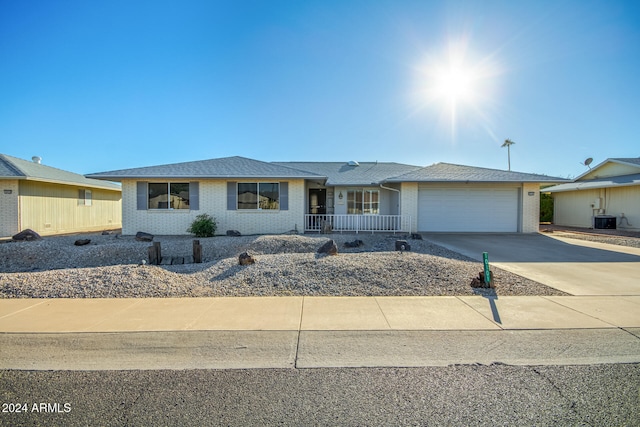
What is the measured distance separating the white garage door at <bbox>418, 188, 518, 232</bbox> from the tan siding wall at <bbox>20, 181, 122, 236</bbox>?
19149 millimetres

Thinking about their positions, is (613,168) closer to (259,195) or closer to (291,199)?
(291,199)

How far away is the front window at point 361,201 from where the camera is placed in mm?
17812

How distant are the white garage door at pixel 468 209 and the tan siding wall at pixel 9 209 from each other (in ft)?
63.1

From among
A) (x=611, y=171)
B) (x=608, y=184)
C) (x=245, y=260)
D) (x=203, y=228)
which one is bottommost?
(x=245, y=260)

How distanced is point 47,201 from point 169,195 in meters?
7.59

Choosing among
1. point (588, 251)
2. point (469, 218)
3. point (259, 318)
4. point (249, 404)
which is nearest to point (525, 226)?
point (469, 218)

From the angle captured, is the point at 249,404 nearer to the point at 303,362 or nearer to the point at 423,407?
the point at 303,362

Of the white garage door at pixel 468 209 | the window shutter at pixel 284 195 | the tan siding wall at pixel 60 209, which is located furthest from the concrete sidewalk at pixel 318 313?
the tan siding wall at pixel 60 209

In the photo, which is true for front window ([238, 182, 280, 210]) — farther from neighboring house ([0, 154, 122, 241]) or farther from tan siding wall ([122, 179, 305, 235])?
neighboring house ([0, 154, 122, 241])

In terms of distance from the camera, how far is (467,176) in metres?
15.4

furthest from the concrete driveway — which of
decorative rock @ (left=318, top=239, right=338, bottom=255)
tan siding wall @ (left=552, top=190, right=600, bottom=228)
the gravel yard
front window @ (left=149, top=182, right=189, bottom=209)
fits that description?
front window @ (left=149, top=182, right=189, bottom=209)

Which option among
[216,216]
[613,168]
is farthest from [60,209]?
[613,168]

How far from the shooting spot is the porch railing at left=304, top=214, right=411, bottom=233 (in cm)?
1486

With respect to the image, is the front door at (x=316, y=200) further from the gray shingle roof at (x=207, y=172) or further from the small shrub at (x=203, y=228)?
the small shrub at (x=203, y=228)
